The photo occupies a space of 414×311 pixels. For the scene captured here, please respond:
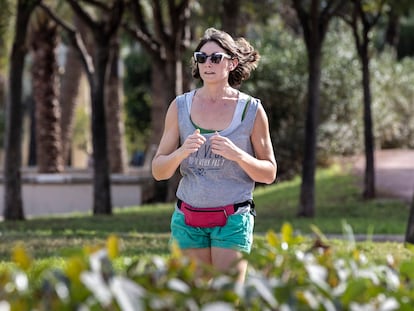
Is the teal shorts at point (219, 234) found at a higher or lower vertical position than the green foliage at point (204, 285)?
lower

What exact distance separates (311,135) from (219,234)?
39.4 ft

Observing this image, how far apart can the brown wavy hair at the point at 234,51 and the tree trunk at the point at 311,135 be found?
1152 centimetres

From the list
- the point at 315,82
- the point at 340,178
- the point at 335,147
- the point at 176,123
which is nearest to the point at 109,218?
the point at 315,82

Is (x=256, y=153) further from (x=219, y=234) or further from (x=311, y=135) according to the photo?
(x=311, y=135)

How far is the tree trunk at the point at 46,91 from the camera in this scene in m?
25.8

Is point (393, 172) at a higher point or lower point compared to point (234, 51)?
lower

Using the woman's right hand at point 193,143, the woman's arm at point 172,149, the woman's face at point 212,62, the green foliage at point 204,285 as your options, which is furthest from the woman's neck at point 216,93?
the green foliage at point 204,285

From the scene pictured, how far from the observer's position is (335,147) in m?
26.5

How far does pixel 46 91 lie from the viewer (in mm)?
25812

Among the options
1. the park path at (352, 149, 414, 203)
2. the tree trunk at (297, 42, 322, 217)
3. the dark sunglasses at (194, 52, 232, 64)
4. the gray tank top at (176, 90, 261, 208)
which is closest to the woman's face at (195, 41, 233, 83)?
the dark sunglasses at (194, 52, 232, 64)

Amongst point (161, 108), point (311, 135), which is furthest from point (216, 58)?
point (161, 108)

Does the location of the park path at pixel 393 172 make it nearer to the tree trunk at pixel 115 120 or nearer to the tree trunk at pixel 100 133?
the tree trunk at pixel 100 133

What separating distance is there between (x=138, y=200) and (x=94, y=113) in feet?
23.1

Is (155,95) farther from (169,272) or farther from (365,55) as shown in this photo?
(169,272)
